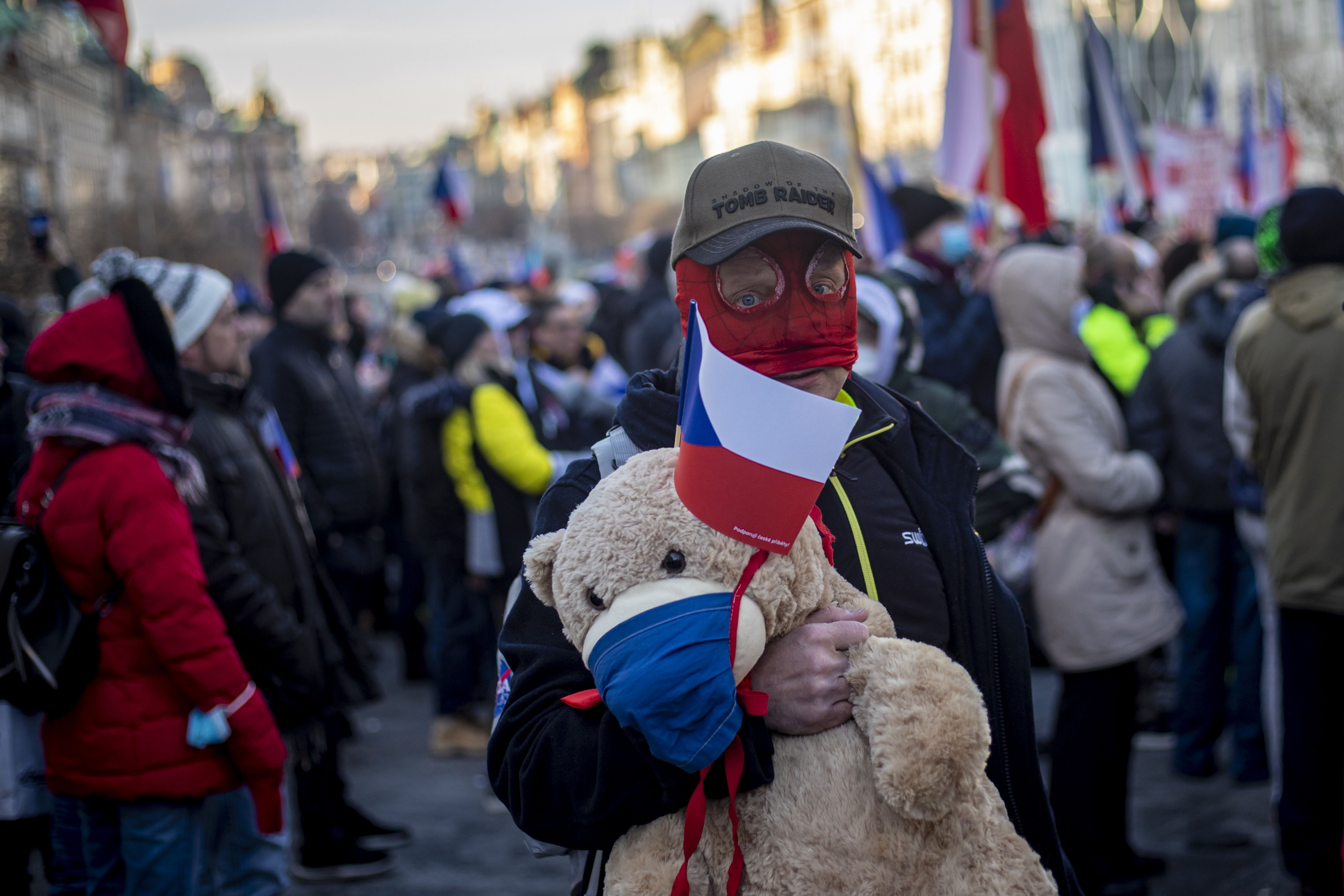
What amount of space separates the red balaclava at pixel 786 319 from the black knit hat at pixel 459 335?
4.43 m

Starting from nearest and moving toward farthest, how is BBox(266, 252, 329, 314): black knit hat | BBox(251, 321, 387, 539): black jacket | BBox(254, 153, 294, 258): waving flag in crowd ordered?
BBox(251, 321, 387, 539): black jacket < BBox(266, 252, 329, 314): black knit hat < BBox(254, 153, 294, 258): waving flag in crowd

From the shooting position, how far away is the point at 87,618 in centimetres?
325

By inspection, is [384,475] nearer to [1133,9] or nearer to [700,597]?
[700,597]

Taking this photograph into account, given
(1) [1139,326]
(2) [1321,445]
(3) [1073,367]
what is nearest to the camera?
(2) [1321,445]

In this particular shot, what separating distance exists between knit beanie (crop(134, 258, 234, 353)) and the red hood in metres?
0.34

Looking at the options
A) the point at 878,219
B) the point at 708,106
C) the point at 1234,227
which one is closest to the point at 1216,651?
the point at 1234,227

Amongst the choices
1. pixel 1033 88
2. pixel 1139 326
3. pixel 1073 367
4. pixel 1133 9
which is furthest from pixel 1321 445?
pixel 1133 9

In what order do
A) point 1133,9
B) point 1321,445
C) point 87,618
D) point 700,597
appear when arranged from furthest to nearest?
1. point 1133,9
2. point 1321,445
3. point 87,618
4. point 700,597

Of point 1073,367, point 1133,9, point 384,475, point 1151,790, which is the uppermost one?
point 1133,9

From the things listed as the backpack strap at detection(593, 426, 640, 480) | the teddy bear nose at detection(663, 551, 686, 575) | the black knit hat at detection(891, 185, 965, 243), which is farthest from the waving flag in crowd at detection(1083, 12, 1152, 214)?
the teddy bear nose at detection(663, 551, 686, 575)

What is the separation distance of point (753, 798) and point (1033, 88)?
25.6ft

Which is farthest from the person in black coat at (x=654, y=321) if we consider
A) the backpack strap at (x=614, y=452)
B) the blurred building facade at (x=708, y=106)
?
the blurred building facade at (x=708, y=106)

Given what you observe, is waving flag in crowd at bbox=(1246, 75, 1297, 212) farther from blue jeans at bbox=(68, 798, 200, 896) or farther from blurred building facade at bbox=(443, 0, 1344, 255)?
blue jeans at bbox=(68, 798, 200, 896)

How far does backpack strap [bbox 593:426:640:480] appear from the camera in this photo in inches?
72.6
